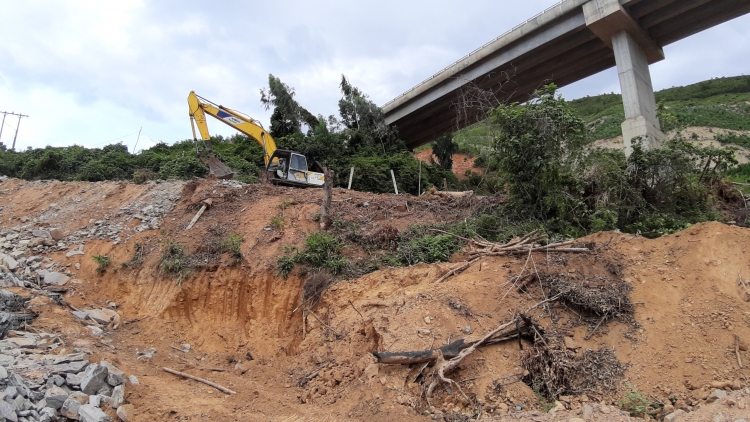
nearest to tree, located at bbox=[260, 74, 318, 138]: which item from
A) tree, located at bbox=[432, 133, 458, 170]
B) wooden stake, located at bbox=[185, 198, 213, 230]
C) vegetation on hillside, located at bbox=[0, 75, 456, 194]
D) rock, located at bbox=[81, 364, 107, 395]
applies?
vegetation on hillside, located at bbox=[0, 75, 456, 194]

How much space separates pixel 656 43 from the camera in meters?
17.8

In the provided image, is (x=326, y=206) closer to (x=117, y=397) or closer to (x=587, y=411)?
(x=117, y=397)

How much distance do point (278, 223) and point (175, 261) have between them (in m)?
2.17

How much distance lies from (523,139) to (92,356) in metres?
8.03

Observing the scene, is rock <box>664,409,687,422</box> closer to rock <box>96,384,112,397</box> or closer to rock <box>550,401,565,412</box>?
rock <box>550,401,565,412</box>

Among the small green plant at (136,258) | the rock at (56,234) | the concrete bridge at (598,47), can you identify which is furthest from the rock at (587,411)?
the rock at (56,234)

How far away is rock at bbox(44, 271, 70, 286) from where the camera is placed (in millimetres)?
9602

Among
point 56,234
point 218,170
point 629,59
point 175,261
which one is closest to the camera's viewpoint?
point 175,261

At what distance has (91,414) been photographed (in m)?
4.64

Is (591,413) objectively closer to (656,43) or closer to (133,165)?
(656,43)

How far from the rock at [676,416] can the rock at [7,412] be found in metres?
5.78

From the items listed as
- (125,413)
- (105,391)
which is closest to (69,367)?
(105,391)

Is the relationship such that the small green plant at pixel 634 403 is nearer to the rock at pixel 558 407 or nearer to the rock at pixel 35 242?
the rock at pixel 558 407

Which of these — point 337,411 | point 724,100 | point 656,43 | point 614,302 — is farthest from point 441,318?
point 724,100
